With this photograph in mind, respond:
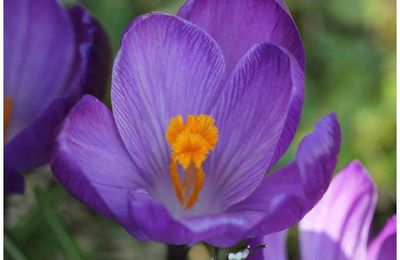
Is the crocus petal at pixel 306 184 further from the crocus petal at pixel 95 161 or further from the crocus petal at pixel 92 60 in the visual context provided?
the crocus petal at pixel 92 60

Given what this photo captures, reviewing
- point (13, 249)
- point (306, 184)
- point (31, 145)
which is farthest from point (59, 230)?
point (306, 184)

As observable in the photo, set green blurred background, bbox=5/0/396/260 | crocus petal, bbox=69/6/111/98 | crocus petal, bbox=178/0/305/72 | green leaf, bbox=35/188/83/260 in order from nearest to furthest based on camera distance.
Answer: crocus petal, bbox=178/0/305/72 → crocus petal, bbox=69/6/111/98 → green leaf, bbox=35/188/83/260 → green blurred background, bbox=5/0/396/260

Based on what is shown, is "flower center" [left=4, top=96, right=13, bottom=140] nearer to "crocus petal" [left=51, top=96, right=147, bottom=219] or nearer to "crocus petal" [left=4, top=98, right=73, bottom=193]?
"crocus petal" [left=4, top=98, right=73, bottom=193]

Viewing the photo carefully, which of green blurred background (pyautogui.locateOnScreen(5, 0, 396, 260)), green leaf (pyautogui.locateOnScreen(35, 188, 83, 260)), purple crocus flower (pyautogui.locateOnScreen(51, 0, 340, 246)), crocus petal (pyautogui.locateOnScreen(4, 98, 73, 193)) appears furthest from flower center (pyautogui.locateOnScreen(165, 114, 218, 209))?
green blurred background (pyautogui.locateOnScreen(5, 0, 396, 260))

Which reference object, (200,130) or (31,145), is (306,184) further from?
(31,145)

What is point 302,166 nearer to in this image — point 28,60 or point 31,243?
point 28,60

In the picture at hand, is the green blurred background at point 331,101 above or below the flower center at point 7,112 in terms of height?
below

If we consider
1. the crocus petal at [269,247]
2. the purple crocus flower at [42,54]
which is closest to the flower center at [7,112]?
the purple crocus flower at [42,54]
